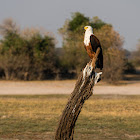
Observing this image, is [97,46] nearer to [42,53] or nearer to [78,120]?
[78,120]

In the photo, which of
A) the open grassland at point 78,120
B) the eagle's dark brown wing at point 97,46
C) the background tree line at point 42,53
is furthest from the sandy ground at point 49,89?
the eagle's dark brown wing at point 97,46

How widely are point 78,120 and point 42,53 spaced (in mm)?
21649

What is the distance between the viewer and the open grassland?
10.6 metres

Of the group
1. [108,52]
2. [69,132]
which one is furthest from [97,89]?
[69,132]

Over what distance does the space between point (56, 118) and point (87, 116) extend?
1412 millimetres

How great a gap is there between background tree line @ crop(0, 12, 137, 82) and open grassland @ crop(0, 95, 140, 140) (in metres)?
13.7

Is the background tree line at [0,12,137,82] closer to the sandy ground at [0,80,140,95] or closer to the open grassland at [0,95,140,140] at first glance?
the sandy ground at [0,80,140,95]

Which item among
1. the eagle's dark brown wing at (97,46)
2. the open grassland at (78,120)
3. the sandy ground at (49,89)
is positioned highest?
the eagle's dark brown wing at (97,46)

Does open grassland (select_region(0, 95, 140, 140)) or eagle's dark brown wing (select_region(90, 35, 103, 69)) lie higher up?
eagle's dark brown wing (select_region(90, 35, 103, 69))

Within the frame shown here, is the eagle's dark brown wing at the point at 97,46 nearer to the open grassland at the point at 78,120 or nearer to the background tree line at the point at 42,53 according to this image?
the open grassland at the point at 78,120

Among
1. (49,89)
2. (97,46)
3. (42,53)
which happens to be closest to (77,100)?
(97,46)

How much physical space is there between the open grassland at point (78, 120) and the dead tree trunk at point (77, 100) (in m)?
2.79

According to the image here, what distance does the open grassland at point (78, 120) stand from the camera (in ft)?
34.8

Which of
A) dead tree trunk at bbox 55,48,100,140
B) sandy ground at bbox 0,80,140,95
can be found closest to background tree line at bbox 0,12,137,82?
sandy ground at bbox 0,80,140,95
